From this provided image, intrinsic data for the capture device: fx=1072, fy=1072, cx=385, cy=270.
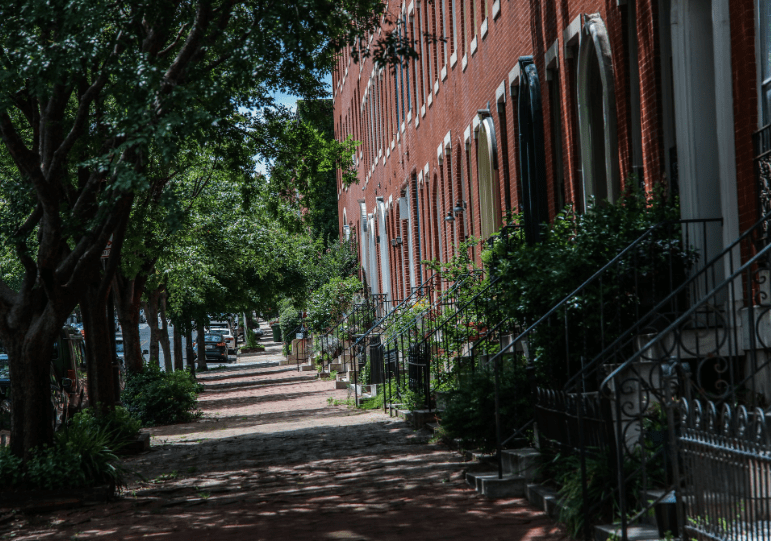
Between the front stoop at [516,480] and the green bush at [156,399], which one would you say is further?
the green bush at [156,399]

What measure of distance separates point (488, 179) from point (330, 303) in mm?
19156

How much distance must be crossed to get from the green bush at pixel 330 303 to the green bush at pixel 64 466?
26340mm

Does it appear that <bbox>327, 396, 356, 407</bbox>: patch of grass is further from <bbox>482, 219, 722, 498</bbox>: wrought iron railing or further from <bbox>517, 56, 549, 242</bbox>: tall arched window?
<bbox>482, 219, 722, 498</bbox>: wrought iron railing

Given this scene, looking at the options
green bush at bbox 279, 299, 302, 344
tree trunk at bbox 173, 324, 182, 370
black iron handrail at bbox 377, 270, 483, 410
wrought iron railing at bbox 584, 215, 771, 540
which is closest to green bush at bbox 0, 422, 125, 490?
wrought iron railing at bbox 584, 215, 771, 540

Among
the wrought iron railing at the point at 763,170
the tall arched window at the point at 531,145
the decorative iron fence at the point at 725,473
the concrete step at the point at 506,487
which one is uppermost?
the tall arched window at the point at 531,145

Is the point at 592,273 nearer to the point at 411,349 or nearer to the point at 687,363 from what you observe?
the point at 687,363

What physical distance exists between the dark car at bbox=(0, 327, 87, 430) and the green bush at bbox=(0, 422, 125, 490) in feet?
15.1

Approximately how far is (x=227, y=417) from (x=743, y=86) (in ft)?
54.3

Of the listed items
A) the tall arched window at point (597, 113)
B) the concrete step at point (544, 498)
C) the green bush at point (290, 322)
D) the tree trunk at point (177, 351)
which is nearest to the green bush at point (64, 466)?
the concrete step at point (544, 498)

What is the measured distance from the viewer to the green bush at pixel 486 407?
10617 millimetres

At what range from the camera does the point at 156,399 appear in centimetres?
2322

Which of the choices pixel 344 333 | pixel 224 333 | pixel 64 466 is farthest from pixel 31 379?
pixel 224 333

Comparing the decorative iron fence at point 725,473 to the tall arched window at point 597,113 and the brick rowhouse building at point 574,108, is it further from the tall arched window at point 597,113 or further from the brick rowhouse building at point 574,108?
the tall arched window at point 597,113

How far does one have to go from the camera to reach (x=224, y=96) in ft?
33.7
